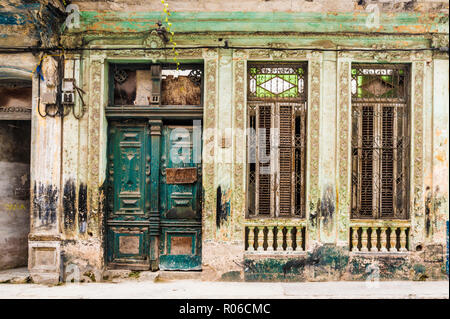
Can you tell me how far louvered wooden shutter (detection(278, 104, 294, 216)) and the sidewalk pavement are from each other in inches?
51.3

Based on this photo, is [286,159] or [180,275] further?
[286,159]

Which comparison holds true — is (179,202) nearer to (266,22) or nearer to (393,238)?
(266,22)

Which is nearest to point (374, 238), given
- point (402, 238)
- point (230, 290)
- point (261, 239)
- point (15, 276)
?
point (402, 238)

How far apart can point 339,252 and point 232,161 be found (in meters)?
2.32

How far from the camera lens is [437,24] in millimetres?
6105

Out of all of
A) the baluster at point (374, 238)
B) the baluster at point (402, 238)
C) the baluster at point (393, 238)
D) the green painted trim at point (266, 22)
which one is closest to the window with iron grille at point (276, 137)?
the green painted trim at point (266, 22)

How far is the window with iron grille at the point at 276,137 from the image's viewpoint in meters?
6.27

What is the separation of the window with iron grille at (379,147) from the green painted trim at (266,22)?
0.68 meters

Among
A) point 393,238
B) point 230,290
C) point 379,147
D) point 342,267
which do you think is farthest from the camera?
point 379,147

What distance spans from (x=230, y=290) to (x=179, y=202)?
5.63 ft

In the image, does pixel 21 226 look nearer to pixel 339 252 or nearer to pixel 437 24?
pixel 339 252

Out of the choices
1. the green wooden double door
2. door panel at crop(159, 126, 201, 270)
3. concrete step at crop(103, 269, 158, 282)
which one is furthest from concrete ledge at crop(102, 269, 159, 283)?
door panel at crop(159, 126, 201, 270)

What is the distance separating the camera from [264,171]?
629 centimetres

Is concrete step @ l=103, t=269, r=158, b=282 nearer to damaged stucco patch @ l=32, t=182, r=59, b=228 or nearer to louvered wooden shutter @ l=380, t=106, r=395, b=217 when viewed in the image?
damaged stucco patch @ l=32, t=182, r=59, b=228
